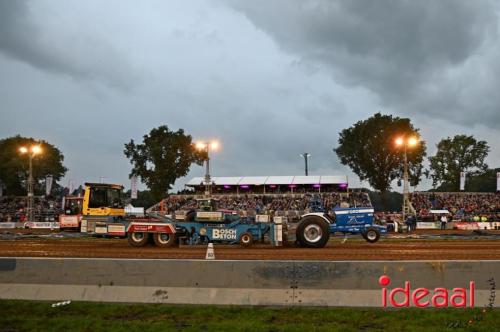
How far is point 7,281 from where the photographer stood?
26.6 ft

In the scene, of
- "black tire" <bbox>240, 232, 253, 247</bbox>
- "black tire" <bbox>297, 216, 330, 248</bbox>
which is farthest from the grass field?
"black tire" <bbox>297, 216, 330, 248</bbox>

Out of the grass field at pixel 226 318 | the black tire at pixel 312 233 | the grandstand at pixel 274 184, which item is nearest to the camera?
the grass field at pixel 226 318

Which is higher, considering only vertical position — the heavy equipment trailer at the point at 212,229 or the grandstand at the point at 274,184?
the grandstand at the point at 274,184

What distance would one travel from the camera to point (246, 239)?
15906mm

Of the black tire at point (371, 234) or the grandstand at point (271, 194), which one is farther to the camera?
the grandstand at point (271, 194)

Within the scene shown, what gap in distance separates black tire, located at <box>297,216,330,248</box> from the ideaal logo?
8.46 metres

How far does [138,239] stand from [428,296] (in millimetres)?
12044

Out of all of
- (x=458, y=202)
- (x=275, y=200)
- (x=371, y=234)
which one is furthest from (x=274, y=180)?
(x=371, y=234)

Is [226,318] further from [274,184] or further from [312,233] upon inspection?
[274,184]

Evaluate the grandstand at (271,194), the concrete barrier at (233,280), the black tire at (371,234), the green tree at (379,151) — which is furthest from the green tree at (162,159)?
the concrete barrier at (233,280)

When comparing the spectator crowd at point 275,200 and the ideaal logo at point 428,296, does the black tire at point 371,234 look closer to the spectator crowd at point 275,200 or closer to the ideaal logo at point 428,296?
the ideaal logo at point 428,296

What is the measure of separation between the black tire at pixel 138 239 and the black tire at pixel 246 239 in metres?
3.71

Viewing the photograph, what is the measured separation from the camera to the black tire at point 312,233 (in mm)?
15773

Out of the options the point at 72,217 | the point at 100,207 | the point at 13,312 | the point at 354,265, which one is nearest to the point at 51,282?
the point at 13,312
